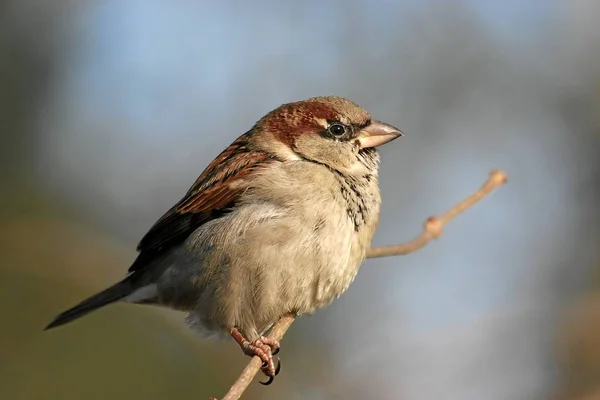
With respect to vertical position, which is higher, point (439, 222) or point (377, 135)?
point (377, 135)

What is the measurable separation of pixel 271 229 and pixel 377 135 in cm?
64

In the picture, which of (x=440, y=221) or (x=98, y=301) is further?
(x=98, y=301)

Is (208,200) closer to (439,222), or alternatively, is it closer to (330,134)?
(330,134)

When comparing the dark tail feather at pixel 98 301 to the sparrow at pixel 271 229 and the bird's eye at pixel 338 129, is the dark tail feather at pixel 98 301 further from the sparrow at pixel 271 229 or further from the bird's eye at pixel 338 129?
the bird's eye at pixel 338 129

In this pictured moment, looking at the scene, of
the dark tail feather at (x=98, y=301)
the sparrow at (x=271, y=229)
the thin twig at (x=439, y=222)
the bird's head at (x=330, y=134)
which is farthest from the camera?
the dark tail feather at (x=98, y=301)

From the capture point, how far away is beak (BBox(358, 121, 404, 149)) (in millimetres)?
3559

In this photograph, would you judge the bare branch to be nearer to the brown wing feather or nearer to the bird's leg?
the bird's leg

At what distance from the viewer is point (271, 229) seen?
3271 millimetres

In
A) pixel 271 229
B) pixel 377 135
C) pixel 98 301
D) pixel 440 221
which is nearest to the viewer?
pixel 440 221

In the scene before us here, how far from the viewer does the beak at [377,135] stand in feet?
11.7

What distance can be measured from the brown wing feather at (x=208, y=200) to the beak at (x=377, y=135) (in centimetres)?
38

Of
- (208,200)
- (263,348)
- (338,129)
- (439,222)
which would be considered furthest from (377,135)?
(263,348)

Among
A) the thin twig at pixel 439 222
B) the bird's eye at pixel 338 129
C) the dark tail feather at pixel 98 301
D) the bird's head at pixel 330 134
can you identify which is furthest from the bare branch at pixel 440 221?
the dark tail feather at pixel 98 301

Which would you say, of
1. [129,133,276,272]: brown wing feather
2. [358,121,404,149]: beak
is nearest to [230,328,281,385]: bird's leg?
[129,133,276,272]: brown wing feather
